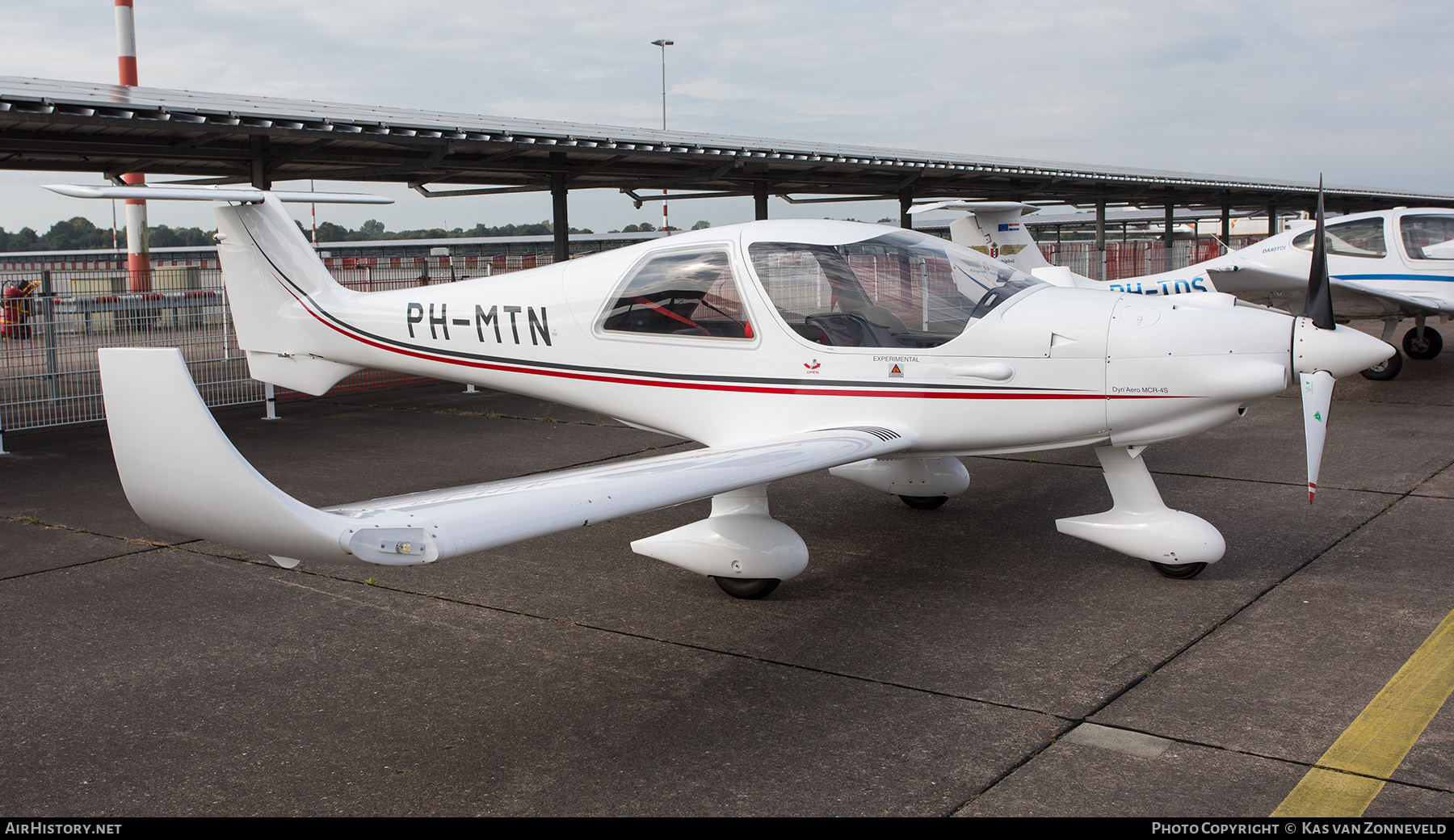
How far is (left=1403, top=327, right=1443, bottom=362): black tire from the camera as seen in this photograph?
47.9ft

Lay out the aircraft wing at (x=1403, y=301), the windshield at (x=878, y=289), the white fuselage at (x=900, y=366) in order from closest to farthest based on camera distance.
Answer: the white fuselage at (x=900, y=366) → the windshield at (x=878, y=289) → the aircraft wing at (x=1403, y=301)

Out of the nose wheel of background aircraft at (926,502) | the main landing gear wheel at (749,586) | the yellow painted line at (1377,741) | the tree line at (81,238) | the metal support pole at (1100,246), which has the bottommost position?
the yellow painted line at (1377,741)

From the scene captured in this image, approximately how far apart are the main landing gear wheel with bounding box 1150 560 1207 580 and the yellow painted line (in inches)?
42.5

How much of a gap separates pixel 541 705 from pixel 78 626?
246 cm

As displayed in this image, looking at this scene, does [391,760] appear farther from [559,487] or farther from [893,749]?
[893,749]

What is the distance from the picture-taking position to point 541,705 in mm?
3881

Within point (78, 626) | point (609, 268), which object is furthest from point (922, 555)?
point (78, 626)

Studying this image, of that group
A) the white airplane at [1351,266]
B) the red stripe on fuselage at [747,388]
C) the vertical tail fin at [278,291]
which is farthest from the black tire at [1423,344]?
the vertical tail fin at [278,291]

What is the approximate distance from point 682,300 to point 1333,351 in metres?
3.27

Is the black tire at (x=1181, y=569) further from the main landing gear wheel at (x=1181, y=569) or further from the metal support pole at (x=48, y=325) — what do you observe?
the metal support pole at (x=48, y=325)

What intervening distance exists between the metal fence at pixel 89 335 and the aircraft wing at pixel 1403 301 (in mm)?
12878

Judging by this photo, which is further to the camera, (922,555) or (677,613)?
(922,555)

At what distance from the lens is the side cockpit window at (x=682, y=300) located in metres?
5.64

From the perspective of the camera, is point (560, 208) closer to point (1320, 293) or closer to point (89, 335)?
point (89, 335)
